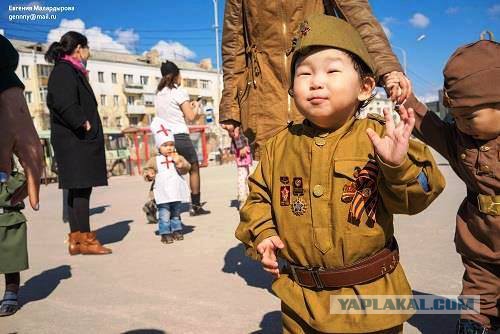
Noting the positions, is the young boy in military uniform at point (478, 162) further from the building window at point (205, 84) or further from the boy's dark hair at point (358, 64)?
→ the building window at point (205, 84)

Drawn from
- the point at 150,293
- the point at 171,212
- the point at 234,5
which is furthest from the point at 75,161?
the point at 234,5

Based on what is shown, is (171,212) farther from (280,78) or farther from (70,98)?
(280,78)

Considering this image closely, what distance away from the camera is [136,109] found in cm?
6569

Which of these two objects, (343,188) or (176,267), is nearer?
(343,188)

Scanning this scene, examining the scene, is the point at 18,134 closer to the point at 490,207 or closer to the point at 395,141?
the point at 395,141

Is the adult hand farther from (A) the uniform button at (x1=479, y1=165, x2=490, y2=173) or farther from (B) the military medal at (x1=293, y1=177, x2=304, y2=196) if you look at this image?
(A) the uniform button at (x1=479, y1=165, x2=490, y2=173)

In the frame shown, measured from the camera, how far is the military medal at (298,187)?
176cm

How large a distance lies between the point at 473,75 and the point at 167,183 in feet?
12.5

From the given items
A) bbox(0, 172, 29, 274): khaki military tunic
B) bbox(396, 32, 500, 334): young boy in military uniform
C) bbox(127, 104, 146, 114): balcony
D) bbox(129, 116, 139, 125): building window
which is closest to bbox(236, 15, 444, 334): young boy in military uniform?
bbox(396, 32, 500, 334): young boy in military uniform

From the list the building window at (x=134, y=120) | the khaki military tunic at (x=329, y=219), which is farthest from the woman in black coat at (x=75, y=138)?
the building window at (x=134, y=120)

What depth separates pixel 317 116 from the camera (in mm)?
1700

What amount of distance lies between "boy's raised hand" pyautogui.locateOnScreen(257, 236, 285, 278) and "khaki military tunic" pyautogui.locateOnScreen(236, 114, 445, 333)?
0.11 feet

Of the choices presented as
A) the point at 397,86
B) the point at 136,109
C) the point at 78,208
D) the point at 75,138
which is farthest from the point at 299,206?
the point at 136,109

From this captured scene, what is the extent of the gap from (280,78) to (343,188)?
1.34 m
